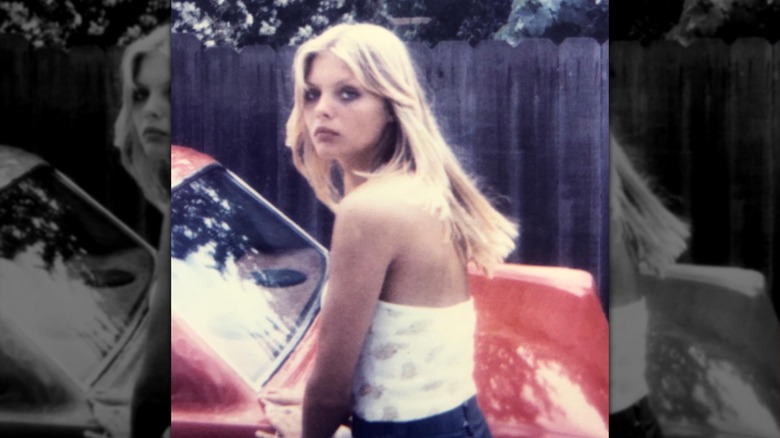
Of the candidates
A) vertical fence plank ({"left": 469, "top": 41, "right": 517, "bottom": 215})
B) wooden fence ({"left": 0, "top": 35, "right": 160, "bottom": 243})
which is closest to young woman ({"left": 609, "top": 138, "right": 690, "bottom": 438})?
vertical fence plank ({"left": 469, "top": 41, "right": 517, "bottom": 215})

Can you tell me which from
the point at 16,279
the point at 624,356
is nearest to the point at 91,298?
the point at 16,279

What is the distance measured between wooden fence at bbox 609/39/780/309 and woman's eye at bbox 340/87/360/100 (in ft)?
4.36

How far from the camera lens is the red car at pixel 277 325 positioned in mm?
6020

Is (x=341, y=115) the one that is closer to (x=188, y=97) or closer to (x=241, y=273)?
(x=188, y=97)

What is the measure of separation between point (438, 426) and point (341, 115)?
168 centimetres

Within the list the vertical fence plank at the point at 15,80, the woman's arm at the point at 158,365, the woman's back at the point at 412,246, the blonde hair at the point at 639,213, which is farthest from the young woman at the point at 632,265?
the vertical fence plank at the point at 15,80

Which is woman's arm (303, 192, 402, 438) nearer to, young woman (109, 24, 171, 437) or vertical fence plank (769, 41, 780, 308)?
young woman (109, 24, 171, 437)

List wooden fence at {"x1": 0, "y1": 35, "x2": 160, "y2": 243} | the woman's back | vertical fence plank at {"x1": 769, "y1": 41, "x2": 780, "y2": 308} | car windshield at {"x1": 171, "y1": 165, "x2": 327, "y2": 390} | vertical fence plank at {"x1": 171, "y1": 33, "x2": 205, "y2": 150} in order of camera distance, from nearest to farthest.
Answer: the woman's back → vertical fence plank at {"x1": 769, "y1": 41, "x2": 780, "y2": 308} → car windshield at {"x1": 171, "y1": 165, "x2": 327, "y2": 390} → vertical fence plank at {"x1": 171, "y1": 33, "x2": 205, "y2": 150} → wooden fence at {"x1": 0, "y1": 35, "x2": 160, "y2": 243}

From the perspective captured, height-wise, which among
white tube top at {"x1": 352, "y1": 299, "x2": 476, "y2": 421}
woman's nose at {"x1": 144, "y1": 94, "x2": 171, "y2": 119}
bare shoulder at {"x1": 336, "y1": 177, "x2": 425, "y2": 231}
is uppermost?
woman's nose at {"x1": 144, "y1": 94, "x2": 171, "y2": 119}

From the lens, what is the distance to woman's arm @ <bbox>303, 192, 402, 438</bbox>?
19.4 ft

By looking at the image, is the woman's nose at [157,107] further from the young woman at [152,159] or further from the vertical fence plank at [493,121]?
the vertical fence plank at [493,121]

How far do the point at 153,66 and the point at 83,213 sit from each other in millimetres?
885

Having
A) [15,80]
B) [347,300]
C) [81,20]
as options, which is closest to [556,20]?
[347,300]

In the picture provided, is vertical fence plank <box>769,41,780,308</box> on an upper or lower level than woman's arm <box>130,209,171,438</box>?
upper
